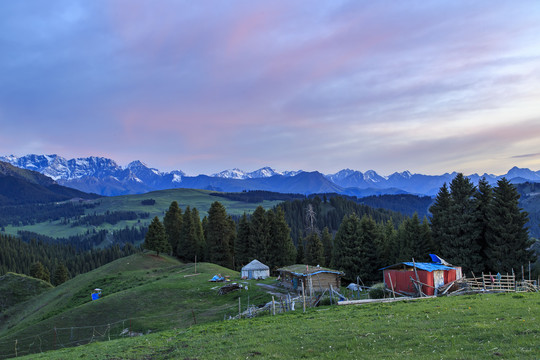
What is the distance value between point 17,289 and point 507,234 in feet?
347

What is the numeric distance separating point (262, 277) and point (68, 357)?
44787 millimetres

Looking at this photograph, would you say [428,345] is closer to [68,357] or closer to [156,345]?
[156,345]

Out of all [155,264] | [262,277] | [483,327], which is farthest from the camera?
[155,264]

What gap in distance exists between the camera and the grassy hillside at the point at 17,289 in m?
77.5

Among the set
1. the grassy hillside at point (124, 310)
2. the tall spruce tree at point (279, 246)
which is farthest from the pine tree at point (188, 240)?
the grassy hillside at point (124, 310)

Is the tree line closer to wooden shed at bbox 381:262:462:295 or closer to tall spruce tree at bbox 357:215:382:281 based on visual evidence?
tall spruce tree at bbox 357:215:382:281

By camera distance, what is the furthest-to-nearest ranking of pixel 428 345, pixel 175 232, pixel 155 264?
pixel 175 232, pixel 155 264, pixel 428 345

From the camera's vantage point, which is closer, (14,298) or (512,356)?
(512,356)

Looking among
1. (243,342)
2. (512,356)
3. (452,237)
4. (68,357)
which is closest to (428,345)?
(512,356)

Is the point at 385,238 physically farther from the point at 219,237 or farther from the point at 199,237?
the point at 199,237

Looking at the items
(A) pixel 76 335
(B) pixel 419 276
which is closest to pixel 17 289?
(A) pixel 76 335

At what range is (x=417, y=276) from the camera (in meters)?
36.5

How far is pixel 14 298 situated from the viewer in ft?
258

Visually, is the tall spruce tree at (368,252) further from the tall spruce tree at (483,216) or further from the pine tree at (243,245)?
the pine tree at (243,245)
